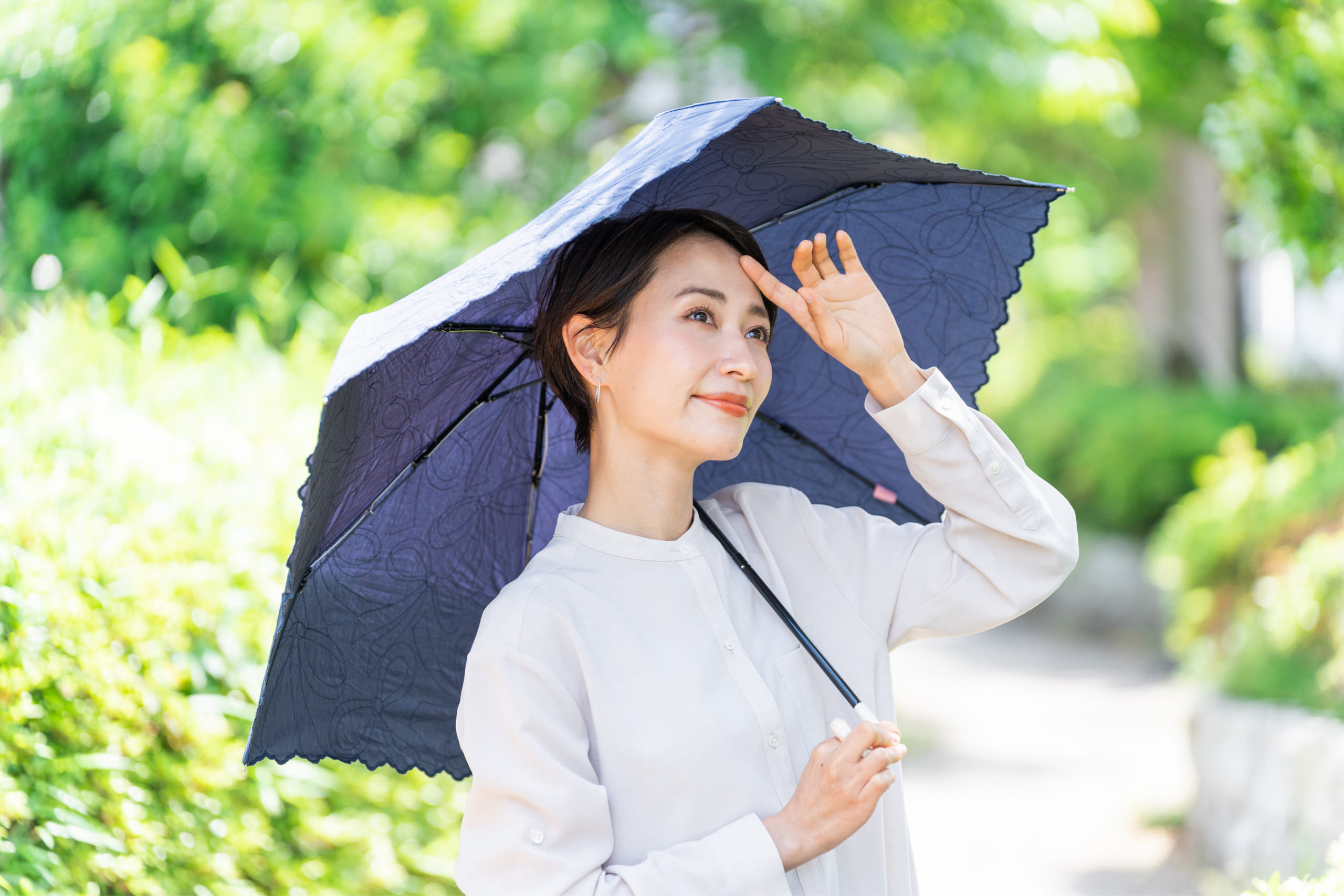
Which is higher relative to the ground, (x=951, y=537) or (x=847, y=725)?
(x=951, y=537)

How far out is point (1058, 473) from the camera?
11.5 meters

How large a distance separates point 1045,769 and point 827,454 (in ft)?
14.0

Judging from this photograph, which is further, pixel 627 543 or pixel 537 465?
pixel 537 465

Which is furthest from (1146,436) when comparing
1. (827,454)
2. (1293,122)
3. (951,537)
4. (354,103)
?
(951,537)

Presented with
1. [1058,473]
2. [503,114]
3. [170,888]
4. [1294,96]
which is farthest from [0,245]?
[1058,473]

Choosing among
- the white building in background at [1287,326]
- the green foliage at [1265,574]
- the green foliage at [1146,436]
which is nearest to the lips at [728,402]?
the green foliage at [1265,574]

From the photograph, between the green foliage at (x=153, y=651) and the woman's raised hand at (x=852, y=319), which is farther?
the green foliage at (x=153, y=651)

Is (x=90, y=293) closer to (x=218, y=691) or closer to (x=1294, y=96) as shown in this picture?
(x=218, y=691)

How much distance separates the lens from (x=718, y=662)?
1.81 metres

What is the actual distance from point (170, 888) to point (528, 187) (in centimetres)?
501

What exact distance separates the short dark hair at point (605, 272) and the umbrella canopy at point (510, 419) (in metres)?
0.05

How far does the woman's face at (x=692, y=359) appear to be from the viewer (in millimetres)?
1804

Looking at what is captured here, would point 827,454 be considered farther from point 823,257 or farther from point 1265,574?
point 1265,574

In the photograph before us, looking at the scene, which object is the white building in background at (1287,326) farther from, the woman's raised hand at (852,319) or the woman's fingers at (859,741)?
the woman's fingers at (859,741)
